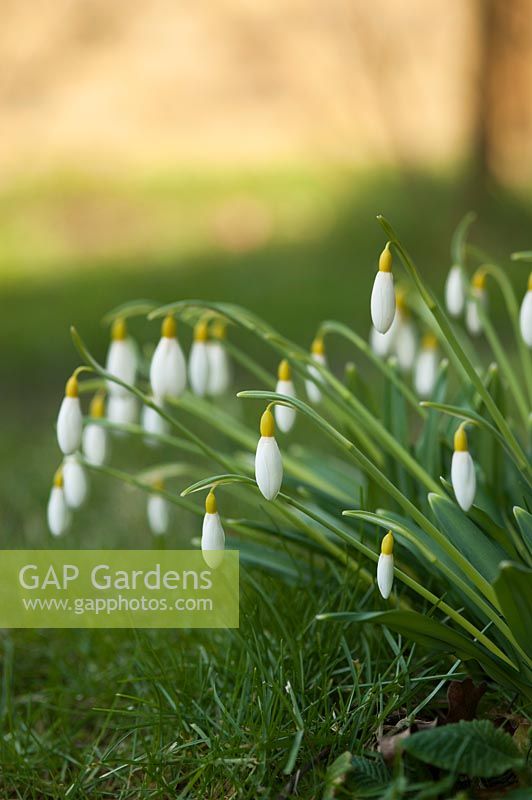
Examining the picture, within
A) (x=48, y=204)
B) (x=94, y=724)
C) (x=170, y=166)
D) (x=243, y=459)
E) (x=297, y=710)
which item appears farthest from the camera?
(x=170, y=166)

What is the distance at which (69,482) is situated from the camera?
2.09 metres

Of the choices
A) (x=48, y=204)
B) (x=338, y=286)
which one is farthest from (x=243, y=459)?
(x=48, y=204)

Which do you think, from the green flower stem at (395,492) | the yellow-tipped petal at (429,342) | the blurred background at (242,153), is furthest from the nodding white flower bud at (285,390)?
the blurred background at (242,153)

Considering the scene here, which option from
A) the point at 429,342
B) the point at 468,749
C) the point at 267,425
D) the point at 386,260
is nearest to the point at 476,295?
Answer: the point at 429,342

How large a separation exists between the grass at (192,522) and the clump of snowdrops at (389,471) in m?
0.11

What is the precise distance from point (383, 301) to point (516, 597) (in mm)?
518

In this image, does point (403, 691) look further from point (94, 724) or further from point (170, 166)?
point (170, 166)

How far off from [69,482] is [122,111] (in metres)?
7.73

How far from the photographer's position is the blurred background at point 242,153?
21.1 ft

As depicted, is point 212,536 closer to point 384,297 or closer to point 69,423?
point 69,423

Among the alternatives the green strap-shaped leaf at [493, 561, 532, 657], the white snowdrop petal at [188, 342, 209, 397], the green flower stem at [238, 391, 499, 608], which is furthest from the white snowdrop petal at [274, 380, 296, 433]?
the green strap-shaped leaf at [493, 561, 532, 657]

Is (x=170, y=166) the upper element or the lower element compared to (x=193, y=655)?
upper

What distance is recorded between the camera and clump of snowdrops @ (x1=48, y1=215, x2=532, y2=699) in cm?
160

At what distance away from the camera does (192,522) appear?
317 centimetres
